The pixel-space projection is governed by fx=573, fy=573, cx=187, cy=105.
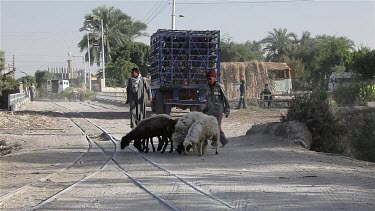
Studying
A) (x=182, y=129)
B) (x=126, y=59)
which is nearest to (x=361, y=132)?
(x=182, y=129)

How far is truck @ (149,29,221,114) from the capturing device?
918 inches

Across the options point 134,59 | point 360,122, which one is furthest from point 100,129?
point 134,59

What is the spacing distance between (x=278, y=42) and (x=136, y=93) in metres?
71.6

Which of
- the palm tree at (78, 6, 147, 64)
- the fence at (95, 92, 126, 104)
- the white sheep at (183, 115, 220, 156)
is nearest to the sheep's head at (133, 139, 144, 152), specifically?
the white sheep at (183, 115, 220, 156)

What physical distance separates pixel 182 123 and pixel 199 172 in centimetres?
250

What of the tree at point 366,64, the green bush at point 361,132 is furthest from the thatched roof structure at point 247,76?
the green bush at point 361,132

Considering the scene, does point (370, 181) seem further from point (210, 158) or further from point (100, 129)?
point (100, 129)

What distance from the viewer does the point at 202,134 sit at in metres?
12.4

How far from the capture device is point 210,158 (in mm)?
12367

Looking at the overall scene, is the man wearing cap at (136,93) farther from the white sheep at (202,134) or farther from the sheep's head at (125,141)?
the white sheep at (202,134)

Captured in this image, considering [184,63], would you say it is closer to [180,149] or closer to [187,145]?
A: [180,149]

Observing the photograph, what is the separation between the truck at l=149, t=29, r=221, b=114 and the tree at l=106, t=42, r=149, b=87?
142ft

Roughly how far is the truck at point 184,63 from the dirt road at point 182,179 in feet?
24.8

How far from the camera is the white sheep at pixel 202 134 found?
12.3 m
